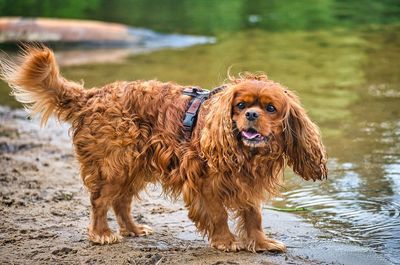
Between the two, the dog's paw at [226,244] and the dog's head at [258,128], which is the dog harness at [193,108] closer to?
the dog's head at [258,128]

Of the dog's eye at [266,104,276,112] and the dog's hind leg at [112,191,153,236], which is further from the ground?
the dog's eye at [266,104,276,112]

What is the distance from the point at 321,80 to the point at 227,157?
7625 mm

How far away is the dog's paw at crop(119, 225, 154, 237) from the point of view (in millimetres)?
6520

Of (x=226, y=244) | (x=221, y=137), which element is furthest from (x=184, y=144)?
(x=226, y=244)

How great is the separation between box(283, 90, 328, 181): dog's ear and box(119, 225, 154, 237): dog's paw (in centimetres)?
147

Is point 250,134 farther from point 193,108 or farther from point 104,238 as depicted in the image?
point 104,238

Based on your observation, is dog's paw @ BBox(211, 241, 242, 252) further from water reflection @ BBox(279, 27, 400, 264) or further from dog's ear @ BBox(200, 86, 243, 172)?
water reflection @ BBox(279, 27, 400, 264)

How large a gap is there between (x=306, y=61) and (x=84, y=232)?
9071 mm

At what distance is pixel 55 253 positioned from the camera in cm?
592

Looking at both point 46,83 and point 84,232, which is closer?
point 46,83

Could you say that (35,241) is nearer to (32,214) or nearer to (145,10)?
(32,214)

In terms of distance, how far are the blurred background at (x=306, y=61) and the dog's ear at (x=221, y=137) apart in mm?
1381

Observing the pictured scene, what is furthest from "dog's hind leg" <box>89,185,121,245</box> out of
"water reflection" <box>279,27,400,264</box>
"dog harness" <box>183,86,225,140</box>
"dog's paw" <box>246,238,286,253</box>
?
"water reflection" <box>279,27,400,264</box>

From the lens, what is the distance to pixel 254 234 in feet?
19.7
